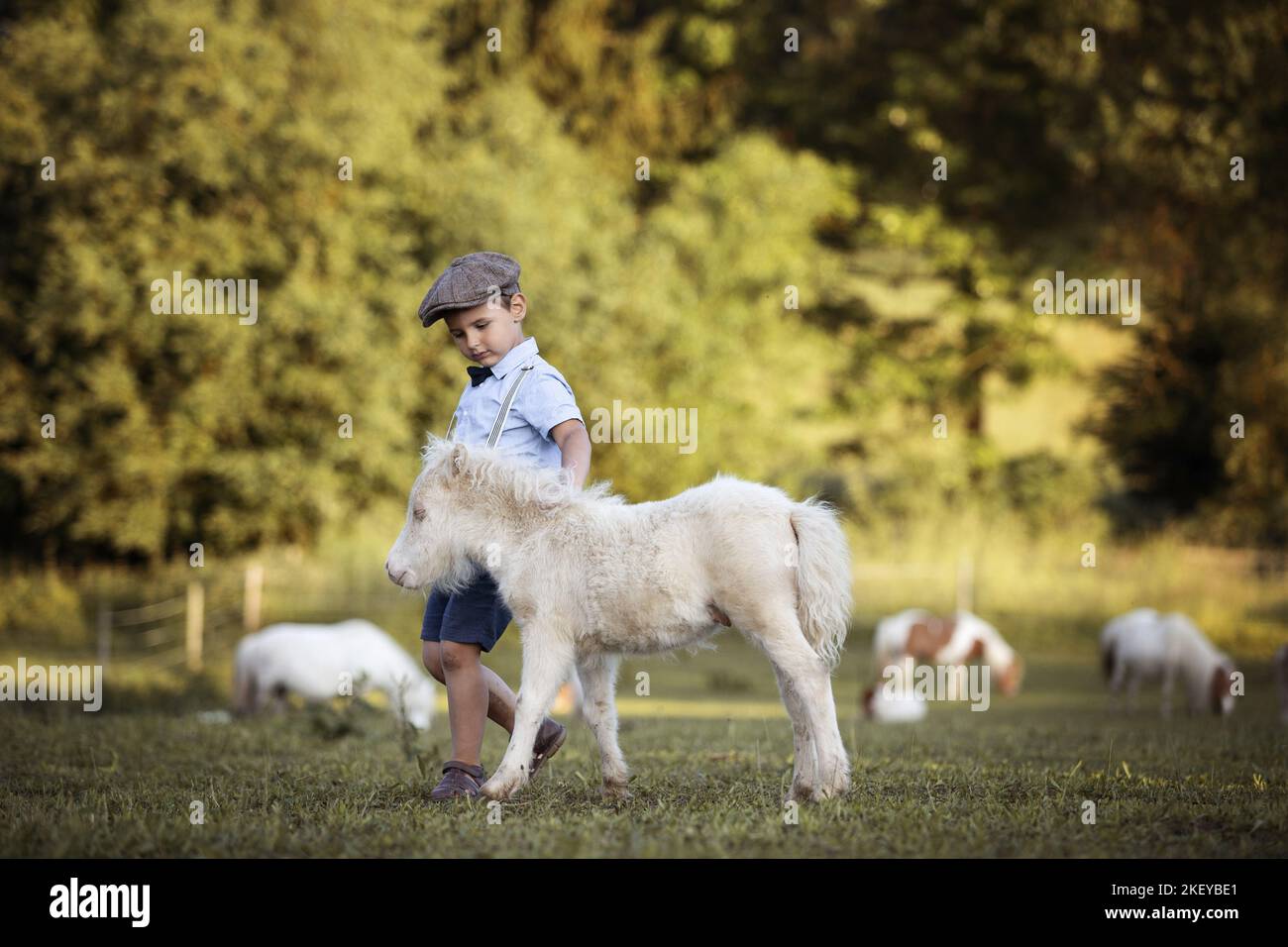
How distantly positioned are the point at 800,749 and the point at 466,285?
2.49 metres

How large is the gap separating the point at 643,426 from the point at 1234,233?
11874 mm

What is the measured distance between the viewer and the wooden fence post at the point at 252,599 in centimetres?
2231

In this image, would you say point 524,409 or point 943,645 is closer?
point 524,409

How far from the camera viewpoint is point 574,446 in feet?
19.5

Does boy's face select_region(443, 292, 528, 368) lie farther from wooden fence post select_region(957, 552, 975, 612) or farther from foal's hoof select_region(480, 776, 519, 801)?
wooden fence post select_region(957, 552, 975, 612)

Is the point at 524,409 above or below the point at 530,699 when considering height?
above

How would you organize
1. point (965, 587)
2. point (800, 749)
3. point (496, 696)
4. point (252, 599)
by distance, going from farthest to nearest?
point (965, 587) < point (252, 599) < point (496, 696) < point (800, 749)

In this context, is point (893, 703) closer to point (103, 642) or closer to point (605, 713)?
point (605, 713)

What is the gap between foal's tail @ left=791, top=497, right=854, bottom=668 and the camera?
215 inches

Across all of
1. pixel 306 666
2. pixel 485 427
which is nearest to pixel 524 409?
pixel 485 427

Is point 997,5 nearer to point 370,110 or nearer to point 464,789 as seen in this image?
point 370,110

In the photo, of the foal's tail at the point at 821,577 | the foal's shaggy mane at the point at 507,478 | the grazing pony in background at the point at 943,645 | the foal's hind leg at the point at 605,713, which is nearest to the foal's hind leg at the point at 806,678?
the foal's tail at the point at 821,577

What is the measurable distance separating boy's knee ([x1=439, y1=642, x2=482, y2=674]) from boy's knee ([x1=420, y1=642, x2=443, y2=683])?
0.08 meters
